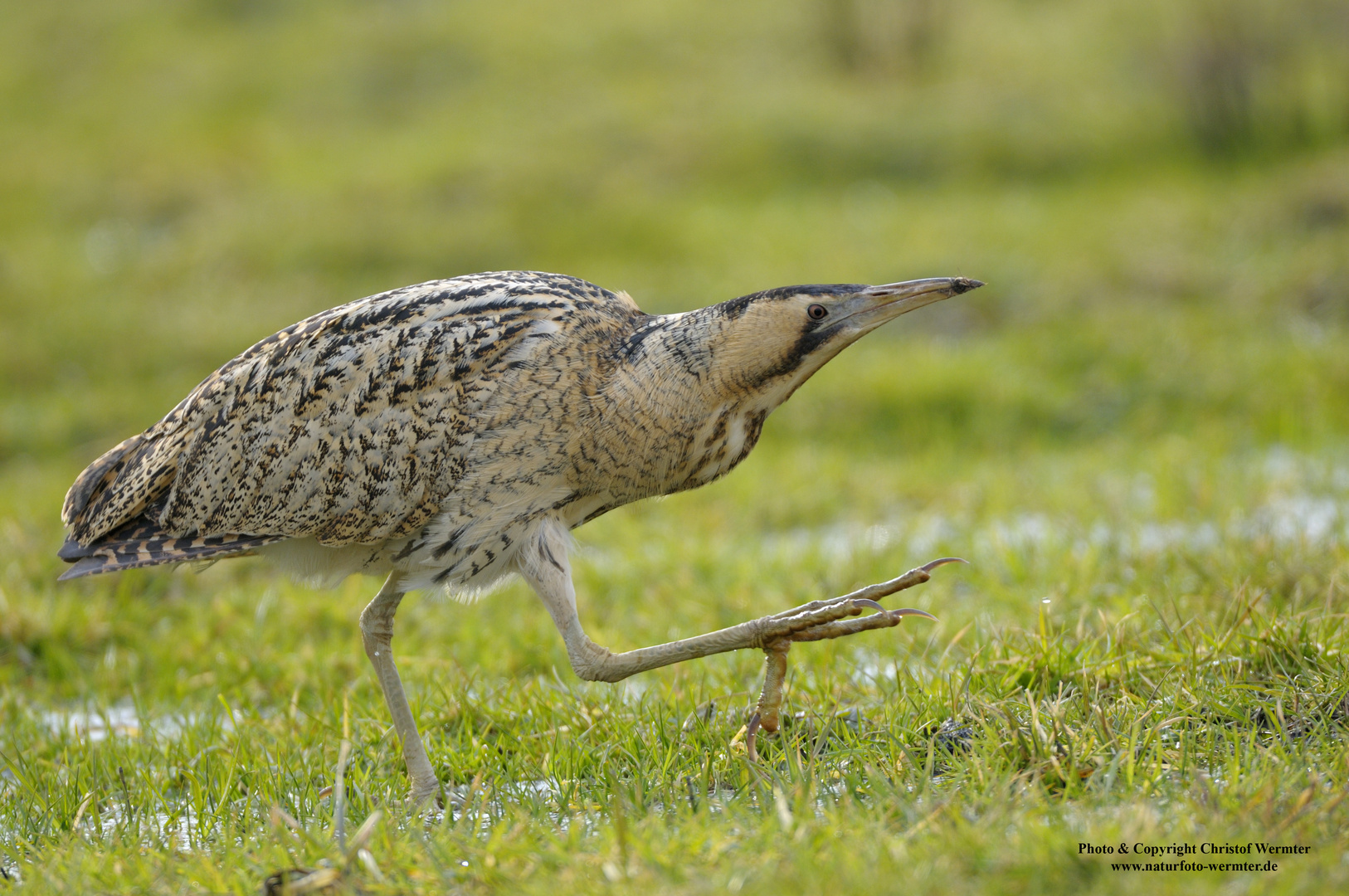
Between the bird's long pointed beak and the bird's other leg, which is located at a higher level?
the bird's long pointed beak

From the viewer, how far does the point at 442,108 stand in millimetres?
15062

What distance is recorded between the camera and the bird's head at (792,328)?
10.5ft

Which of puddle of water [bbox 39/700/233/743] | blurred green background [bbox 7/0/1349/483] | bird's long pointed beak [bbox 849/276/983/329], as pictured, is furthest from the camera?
blurred green background [bbox 7/0/1349/483]

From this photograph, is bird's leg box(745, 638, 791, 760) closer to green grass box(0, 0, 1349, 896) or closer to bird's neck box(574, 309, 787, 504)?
green grass box(0, 0, 1349, 896)

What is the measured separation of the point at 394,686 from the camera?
353 cm

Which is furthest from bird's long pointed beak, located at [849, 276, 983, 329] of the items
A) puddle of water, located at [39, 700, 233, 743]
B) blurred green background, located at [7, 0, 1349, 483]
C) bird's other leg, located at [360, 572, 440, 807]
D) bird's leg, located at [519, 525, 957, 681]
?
blurred green background, located at [7, 0, 1349, 483]

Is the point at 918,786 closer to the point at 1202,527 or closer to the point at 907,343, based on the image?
the point at 1202,527

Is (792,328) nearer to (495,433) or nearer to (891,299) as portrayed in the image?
(891,299)

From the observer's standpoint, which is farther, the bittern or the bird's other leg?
the bird's other leg

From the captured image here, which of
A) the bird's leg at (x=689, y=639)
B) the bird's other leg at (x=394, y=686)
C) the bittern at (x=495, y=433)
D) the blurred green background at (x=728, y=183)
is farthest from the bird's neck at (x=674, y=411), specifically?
the blurred green background at (x=728, y=183)

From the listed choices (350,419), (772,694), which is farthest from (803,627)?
(350,419)

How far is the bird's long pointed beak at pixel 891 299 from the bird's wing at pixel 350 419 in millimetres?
796

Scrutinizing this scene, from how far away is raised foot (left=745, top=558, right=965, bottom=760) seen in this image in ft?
10.3

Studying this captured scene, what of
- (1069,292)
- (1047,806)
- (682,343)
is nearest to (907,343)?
(1069,292)
